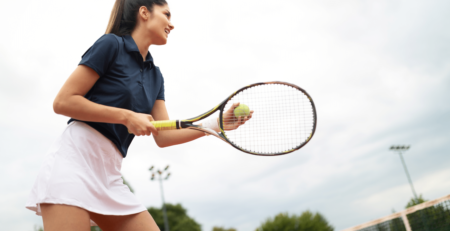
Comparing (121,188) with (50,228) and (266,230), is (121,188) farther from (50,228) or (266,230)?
(266,230)

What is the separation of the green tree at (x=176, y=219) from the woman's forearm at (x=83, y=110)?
45511mm

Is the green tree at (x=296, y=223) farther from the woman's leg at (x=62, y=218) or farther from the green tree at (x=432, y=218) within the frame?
the woman's leg at (x=62, y=218)

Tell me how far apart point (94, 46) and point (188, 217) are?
1909 inches

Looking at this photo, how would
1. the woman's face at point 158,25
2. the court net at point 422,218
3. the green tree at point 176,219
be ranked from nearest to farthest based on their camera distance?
the woman's face at point 158,25 → the court net at point 422,218 → the green tree at point 176,219

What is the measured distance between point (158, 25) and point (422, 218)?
7.93 metres

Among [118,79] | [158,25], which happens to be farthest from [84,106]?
[158,25]

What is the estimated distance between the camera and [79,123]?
80.9 inches

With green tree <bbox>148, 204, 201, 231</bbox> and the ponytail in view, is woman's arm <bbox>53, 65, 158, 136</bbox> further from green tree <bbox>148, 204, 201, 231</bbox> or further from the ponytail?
green tree <bbox>148, 204, 201, 231</bbox>

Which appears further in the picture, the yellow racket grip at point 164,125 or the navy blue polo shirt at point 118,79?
the yellow racket grip at point 164,125

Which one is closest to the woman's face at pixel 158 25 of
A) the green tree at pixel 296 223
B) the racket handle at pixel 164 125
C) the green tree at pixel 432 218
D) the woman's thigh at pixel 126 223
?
the racket handle at pixel 164 125

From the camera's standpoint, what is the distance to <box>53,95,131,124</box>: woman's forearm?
75.2 inches

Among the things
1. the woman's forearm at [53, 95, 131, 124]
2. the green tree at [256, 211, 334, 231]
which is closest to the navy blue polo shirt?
the woman's forearm at [53, 95, 131, 124]

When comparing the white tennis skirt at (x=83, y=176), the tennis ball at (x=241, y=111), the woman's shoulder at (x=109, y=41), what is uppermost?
the woman's shoulder at (x=109, y=41)

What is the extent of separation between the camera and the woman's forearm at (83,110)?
1910mm
